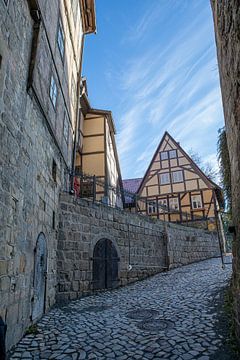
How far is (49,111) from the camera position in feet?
21.6

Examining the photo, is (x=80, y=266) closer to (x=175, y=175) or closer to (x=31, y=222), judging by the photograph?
(x=31, y=222)

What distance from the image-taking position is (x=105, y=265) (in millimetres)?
8555

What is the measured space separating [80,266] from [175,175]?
45.6 feet

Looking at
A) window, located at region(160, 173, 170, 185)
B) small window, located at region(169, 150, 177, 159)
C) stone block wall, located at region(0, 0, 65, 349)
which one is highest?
small window, located at region(169, 150, 177, 159)

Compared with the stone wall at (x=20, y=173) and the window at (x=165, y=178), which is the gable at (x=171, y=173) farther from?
the stone wall at (x=20, y=173)

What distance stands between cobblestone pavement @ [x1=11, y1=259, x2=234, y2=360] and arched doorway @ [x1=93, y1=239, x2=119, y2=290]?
708 millimetres

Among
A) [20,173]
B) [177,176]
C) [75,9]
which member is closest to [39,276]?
[20,173]

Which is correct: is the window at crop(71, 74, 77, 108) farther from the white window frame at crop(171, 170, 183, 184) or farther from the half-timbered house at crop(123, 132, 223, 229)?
the white window frame at crop(171, 170, 183, 184)

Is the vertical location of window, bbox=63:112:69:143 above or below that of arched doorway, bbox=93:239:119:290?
above

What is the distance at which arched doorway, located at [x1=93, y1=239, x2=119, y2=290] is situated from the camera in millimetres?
8203

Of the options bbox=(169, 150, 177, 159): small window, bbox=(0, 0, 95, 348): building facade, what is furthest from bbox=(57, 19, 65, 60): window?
bbox=(169, 150, 177, 159): small window

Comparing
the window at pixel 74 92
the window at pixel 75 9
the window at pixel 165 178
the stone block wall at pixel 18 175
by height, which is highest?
the window at pixel 75 9

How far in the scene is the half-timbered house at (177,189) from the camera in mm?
17972

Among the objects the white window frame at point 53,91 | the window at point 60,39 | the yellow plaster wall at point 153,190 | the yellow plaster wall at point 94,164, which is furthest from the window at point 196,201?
the white window frame at point 53,91
